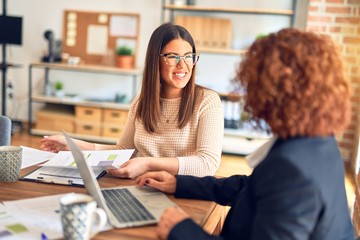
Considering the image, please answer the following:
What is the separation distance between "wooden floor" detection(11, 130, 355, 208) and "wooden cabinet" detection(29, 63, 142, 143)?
6.0 inches

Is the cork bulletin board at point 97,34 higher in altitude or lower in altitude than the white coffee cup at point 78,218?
higher

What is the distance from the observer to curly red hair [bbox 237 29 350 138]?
979mm

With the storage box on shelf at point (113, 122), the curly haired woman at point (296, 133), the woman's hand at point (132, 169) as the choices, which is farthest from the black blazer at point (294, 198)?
the storage box on shelf at point (113, 122)

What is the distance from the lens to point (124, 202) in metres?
1.29

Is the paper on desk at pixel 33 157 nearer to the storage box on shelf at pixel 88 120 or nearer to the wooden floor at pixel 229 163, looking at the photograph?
the wooden floor at pixel 229 163

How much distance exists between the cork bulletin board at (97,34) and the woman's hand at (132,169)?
11.6 ft

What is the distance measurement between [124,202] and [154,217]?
129 millimetres

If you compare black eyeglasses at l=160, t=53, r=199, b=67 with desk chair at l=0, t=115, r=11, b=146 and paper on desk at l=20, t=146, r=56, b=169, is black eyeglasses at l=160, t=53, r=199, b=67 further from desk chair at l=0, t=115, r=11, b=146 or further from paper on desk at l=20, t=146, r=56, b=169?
desk chair at l=0, t=115, r=11, b=146

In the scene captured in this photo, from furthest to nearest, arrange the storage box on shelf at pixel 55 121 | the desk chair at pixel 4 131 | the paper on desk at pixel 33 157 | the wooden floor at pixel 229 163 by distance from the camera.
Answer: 1. the storage box on shelf at pixel 55 121
2. the wooden floor at pixel 229 163
3. the desk chair at pixel 4 131
4. the paper on desk at pixel 33 157

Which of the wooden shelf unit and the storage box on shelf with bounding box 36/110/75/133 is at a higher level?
the wooden shelf unit

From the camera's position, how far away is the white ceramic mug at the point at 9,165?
1.43 metres

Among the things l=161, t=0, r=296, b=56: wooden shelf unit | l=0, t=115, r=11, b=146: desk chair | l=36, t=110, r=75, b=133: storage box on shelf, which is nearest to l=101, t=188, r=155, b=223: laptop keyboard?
l=0, t=115, r=11, b=146: desk chair

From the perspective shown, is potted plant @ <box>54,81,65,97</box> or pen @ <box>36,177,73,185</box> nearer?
pen @ <box>36,177,73,185</box>

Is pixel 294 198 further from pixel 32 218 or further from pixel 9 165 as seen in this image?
pixel 9 165
